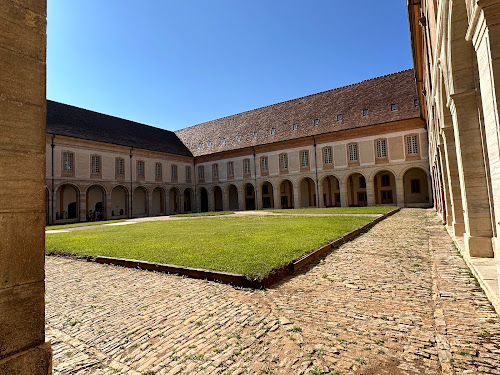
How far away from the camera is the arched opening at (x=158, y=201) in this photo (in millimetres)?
36588

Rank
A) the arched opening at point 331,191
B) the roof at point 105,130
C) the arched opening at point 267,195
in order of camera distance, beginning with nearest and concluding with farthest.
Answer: the roof at point 105,130 → the arched opening at point 331,191 → the arched opening at point 267,195

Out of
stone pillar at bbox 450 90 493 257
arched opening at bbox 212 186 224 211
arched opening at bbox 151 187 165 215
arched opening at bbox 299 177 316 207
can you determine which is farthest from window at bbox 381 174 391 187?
stone pillar at bbox 450 90 493 257

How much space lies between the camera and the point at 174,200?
3938 cm

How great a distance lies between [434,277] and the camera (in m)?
4.79

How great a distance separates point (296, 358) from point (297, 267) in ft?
10.1

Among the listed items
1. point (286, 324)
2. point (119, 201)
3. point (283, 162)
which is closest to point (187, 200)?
point (119, 201)

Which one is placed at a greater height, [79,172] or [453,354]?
[79,172]

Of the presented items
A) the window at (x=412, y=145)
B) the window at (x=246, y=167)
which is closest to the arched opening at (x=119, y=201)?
the window at (x=246, y=167)

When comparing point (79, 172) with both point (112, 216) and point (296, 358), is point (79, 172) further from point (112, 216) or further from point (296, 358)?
point (296, 358)

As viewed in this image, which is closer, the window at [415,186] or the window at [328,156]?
the window at [415,186]

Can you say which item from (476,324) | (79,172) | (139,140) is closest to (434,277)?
(476,324)

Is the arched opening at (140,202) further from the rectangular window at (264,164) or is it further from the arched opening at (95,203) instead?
the rectangular window at (264,164)

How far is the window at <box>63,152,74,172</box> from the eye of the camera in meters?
27.2

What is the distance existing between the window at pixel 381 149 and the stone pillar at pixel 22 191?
29838 mm
